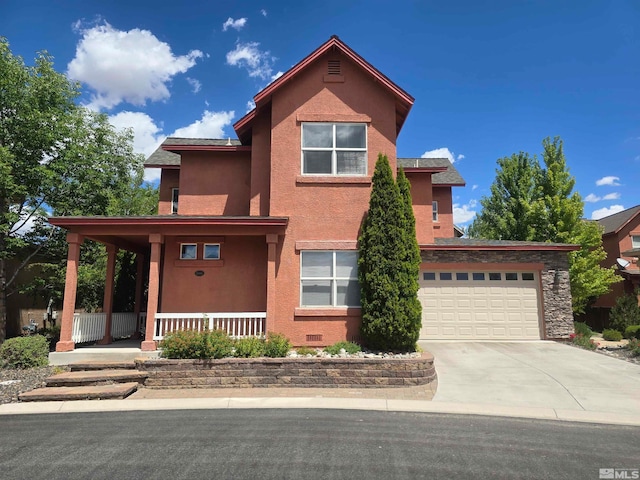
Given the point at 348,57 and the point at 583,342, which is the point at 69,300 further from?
the point at 583,342

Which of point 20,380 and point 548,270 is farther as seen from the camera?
point 548,270

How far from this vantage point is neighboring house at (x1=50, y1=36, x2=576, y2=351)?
1115cm

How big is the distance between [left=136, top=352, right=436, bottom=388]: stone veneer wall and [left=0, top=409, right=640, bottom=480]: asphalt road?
5.99ft

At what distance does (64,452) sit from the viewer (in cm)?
526

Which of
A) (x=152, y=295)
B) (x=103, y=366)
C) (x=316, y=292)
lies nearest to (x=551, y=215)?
(x=316, y=292)

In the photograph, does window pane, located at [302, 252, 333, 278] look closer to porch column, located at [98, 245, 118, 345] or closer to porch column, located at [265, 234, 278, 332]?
porch column, located at [265, 234, 278, 332]

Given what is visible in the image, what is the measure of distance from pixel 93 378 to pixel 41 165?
31.0ft

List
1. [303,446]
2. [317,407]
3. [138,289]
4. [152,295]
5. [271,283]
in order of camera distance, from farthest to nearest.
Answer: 1. [138,289]
2. [271,283]
3. [152,295]
4. [317,407]
5. [303,446]

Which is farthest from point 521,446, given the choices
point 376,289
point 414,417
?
point 376,289

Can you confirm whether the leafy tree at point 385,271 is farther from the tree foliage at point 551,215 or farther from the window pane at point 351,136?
the tree foliage at point 551,215

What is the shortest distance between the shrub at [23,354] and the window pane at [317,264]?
277 inches

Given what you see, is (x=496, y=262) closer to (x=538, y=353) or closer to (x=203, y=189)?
(x=538, y=353)

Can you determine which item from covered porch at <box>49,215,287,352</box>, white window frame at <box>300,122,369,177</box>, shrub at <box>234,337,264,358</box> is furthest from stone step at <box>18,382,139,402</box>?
white window frame at <box>300,122,369,177</box>

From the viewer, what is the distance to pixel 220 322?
11695mm
